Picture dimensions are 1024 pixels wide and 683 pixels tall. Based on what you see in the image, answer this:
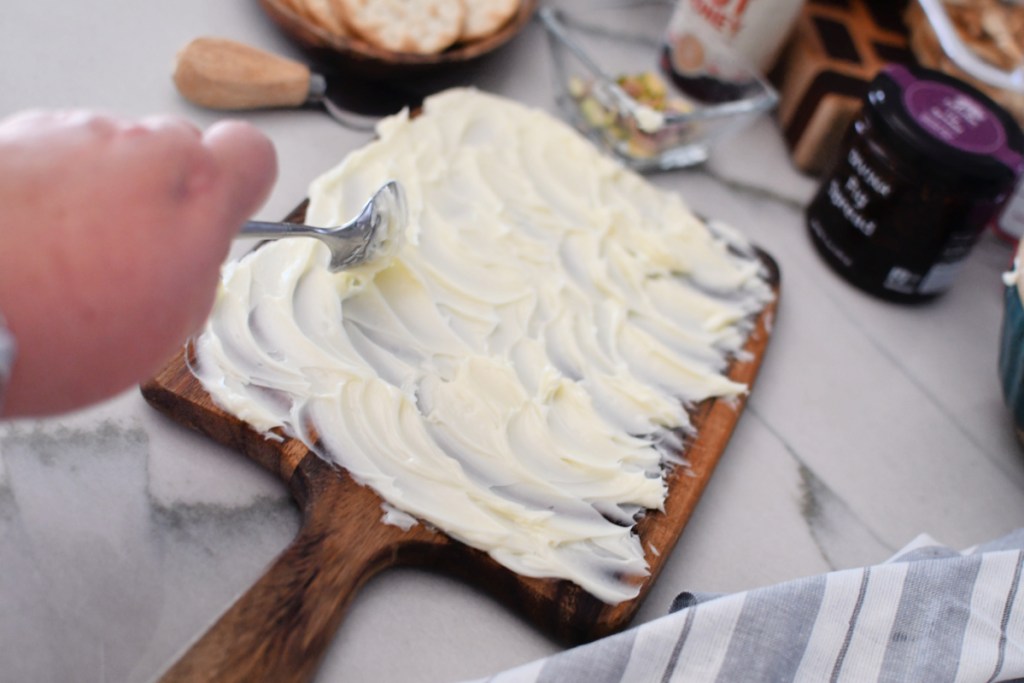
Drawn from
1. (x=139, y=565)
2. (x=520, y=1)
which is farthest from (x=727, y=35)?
(x=139, y=565)

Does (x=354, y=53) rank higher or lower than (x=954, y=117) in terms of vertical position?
lower

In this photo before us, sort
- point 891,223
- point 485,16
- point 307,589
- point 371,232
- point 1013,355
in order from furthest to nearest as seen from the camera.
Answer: point 485,16, point 891,223, point 1013,355, point 371,232, point 307,589

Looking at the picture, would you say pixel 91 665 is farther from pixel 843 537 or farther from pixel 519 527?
pixel 843 537

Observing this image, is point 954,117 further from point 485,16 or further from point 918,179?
point 485,16

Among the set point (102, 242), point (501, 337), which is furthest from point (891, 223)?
point (102, 242)

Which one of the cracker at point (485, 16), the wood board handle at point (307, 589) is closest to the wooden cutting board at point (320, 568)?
the wood board handle at point (307, 589)

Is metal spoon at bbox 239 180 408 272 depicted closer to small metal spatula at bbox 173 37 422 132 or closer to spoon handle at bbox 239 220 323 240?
spoon handle at bbox 239 220 323 240
